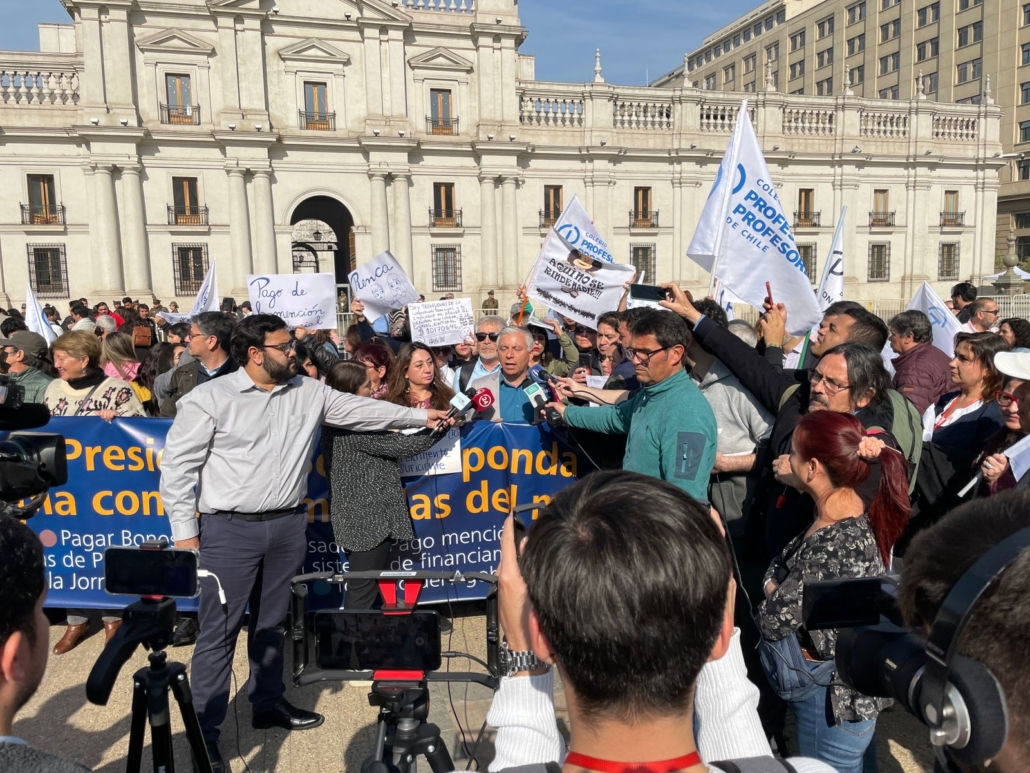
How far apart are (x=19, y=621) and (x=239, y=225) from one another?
105ft

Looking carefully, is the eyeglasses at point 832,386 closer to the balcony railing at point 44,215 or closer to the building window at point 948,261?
the balcony railing at point 44,215

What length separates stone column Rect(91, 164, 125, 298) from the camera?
29.2 metres

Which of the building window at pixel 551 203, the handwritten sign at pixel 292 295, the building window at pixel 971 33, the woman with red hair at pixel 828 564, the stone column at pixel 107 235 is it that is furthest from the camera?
the building window at pixel 971 33

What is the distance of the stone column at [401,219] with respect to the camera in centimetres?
3241

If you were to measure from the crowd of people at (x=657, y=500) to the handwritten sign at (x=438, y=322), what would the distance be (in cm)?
215

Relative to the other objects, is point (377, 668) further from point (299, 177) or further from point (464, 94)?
point (464, 94)

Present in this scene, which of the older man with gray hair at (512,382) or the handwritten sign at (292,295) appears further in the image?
the handwritten sign at (292,295)

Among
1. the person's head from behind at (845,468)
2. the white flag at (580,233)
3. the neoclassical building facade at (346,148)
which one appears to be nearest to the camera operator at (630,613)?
the person's head from behind at (845,468)

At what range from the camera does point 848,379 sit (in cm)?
337

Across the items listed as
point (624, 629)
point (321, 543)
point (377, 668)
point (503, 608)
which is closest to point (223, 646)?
point (321, 543)

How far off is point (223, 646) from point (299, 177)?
101 ft

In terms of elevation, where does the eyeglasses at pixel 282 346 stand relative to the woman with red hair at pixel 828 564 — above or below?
above

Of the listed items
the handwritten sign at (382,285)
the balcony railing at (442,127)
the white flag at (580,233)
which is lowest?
the handwritten sign at (382,285)

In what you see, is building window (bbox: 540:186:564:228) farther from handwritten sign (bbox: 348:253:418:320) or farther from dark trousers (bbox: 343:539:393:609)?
dark trousers (bbox: 343:539:393:609)
